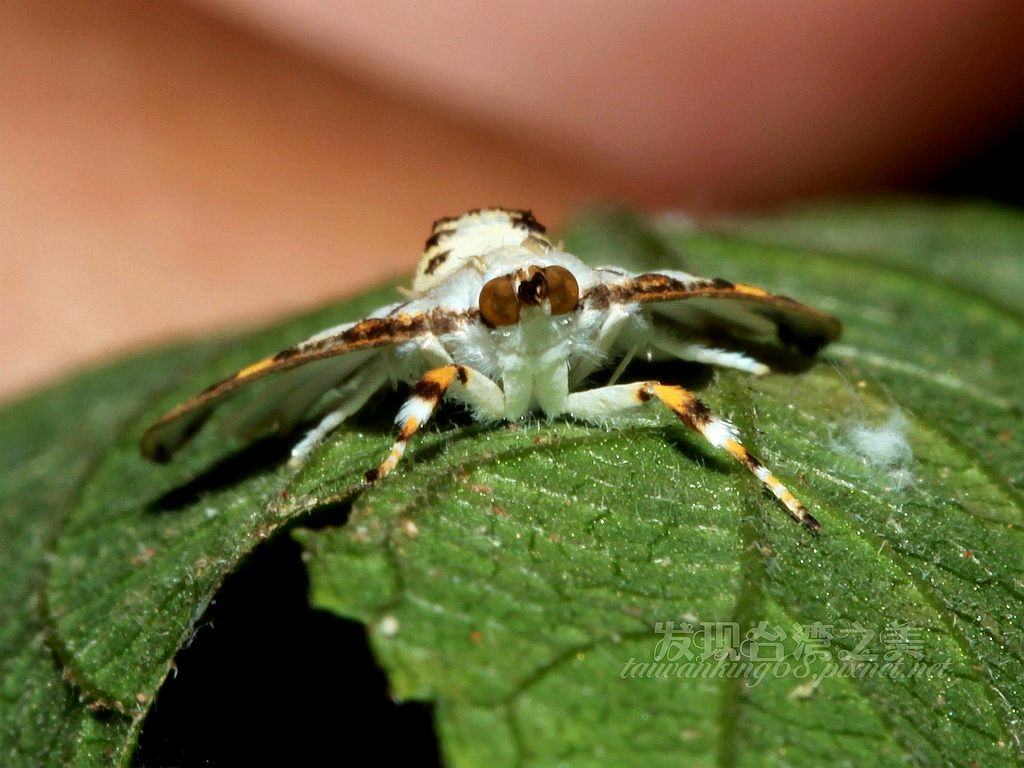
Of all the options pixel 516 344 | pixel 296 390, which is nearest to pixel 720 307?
pixel 516 344

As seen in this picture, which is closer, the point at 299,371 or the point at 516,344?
the point at 516,344

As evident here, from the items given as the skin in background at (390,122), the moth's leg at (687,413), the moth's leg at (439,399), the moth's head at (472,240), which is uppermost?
the moth's head at (472,240)

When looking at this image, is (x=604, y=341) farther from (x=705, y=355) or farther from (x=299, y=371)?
(x=299, y=371)

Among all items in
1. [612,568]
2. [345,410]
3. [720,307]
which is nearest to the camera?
[612,568]

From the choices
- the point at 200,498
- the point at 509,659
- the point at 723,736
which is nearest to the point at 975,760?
the point at 723,736

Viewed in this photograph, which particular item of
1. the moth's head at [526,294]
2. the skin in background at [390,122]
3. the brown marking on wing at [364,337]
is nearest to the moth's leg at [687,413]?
the moth's head at [526,294]

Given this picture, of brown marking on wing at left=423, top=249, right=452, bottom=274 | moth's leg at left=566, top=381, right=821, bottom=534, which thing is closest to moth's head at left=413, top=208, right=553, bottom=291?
brown marking on wing at left=423, top=249, right=452, bottom=274

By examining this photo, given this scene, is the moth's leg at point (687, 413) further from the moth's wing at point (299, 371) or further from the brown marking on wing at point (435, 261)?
the brown marking on wing at point (435, 261)
